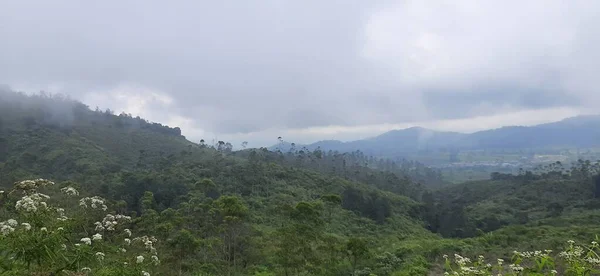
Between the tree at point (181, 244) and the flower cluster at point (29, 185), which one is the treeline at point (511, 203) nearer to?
the tree at point (181, 244)

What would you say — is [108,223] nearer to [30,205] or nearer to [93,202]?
[93,202]

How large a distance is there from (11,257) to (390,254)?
17.9 metres

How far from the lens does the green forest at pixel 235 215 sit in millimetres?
5023

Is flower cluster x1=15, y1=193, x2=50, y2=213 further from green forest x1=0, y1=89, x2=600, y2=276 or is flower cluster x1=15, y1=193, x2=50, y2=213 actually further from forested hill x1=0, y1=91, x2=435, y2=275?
forested hill x1=0, y1=91, x2=435, y2=275

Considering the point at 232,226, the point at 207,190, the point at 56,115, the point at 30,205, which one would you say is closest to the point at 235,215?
the point at 232,226

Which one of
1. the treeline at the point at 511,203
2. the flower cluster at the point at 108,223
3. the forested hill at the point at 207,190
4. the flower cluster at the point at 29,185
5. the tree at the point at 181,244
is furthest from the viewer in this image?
the treeline at the point at 511,203

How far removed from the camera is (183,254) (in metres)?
16.9

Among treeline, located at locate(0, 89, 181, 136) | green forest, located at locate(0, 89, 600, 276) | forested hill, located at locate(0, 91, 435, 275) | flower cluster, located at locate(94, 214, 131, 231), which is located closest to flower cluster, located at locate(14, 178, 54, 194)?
green forest, located at locate(0, 89, 600, 276)

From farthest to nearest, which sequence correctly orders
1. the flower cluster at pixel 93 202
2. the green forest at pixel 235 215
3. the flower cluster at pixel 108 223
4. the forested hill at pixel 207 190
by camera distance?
the forested hill at pixel 207 190 < the flower cluster at pixel 93 202 < the flower cluster at pixel 108 223 < the green forest at pixel 235 215

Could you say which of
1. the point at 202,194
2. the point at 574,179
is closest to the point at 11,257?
the point at 202,194

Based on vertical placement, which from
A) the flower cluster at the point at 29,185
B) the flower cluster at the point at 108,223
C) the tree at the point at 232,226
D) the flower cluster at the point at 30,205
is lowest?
the tree at the point at 232,226

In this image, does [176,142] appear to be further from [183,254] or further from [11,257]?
[11,257]

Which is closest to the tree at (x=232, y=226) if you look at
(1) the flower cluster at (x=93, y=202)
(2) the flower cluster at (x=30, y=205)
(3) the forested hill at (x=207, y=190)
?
(3) the forested hill at (x=207, y=190)

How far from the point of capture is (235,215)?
1839 centimetres
